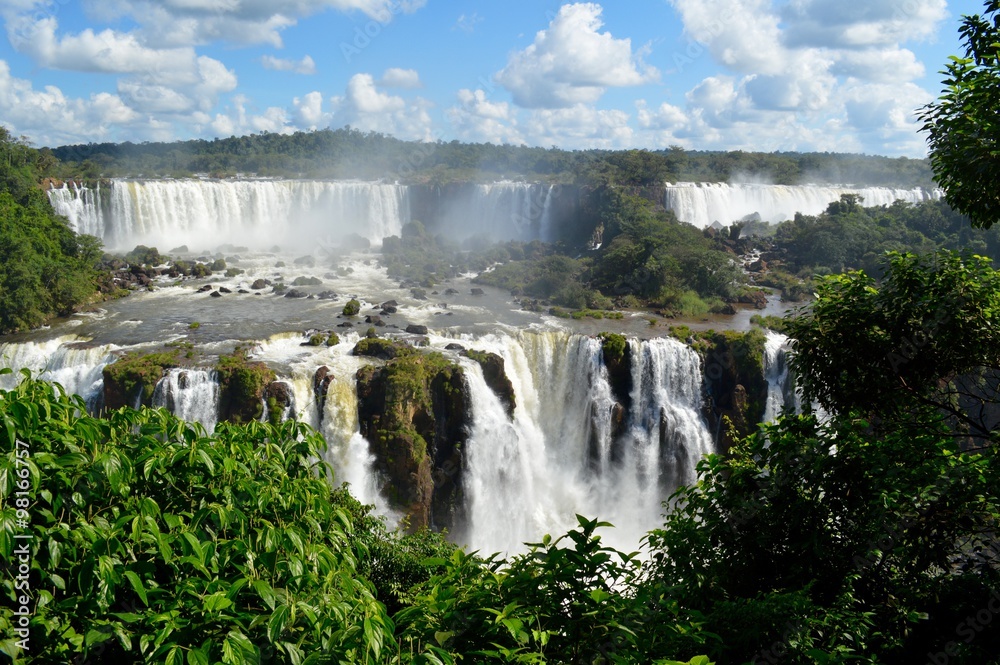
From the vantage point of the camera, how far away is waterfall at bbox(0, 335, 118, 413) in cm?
1703

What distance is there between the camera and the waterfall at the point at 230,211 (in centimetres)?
3588

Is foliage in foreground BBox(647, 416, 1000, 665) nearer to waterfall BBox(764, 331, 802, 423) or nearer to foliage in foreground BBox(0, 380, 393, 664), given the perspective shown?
foliage in foreground BBox(0, 380, 393, 664)

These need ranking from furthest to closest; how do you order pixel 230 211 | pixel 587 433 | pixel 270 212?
pixel 270 212 → pixel 230 211 → pixel 587 433

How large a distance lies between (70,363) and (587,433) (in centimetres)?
1358

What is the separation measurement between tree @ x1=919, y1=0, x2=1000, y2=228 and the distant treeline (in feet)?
129

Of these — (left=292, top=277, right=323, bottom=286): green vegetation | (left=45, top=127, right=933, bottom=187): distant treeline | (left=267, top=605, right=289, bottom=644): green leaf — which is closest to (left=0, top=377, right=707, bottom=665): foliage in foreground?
(left=267, top=605, right=289, bottom=644): green leaf

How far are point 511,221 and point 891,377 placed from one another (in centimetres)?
3919

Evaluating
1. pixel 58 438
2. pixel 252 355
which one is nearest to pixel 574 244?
pixel 252 355

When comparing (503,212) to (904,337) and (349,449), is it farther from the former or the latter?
(904,337)

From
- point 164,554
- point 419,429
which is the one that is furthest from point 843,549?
point 419,429

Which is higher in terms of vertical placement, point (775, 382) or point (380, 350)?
point (380, 350)

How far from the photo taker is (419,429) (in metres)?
18.1

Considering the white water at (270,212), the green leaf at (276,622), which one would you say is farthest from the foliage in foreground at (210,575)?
the white water at (270,212)

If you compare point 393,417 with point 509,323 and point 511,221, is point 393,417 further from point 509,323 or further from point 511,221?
point 511,221
